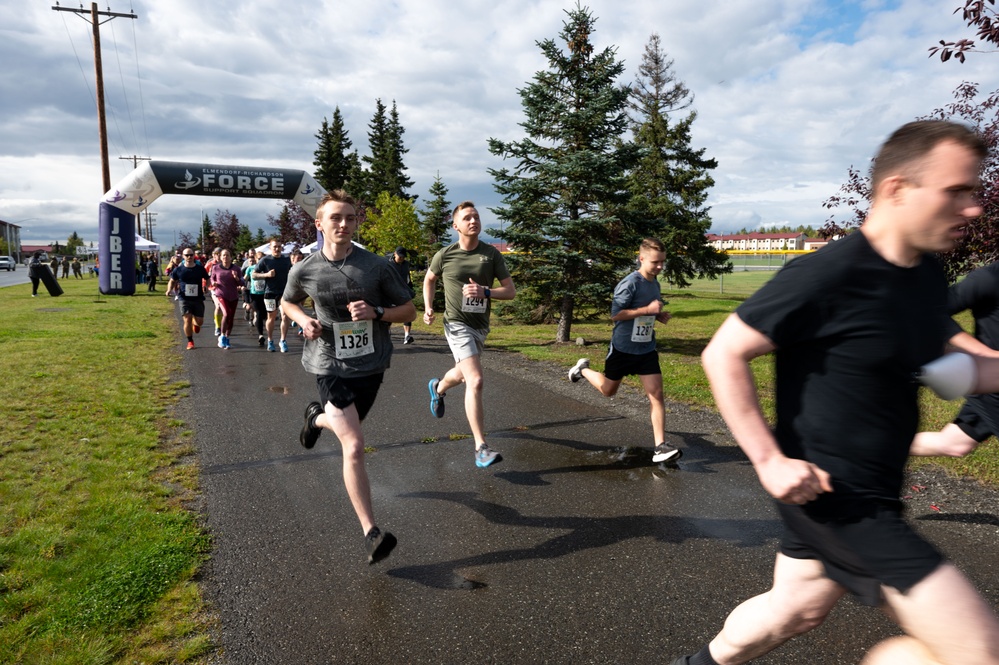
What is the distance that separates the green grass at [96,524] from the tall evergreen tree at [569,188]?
7.28 meters

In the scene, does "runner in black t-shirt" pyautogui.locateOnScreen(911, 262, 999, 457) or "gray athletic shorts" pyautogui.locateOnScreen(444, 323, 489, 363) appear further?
"gray athletic shorts" pyautogui.locateOnScreen(444, 323, 489, 363)

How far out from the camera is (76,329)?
14805mm

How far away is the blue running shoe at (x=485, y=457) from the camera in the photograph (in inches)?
200

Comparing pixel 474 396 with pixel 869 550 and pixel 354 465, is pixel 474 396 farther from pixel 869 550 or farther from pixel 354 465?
pixel 869 550

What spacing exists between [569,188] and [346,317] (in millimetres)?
9898

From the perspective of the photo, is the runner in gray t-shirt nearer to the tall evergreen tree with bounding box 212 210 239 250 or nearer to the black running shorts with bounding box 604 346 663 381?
the black running shorts with bounding box 604 346 663 381

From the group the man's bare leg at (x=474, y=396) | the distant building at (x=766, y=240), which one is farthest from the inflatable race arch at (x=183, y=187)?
the distant building at (x=766, y=240)

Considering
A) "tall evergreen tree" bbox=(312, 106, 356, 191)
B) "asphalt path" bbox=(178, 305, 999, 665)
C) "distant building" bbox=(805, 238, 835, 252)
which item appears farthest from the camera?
"tall evergreen tree" bbox=(312, 106, 356, 191)

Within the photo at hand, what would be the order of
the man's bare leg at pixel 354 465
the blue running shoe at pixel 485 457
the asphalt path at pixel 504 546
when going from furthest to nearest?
the blue running shoe at pixel 485 457 < the man's bare leg at pixel 354 465 < the asphalt path at pixel 504 546

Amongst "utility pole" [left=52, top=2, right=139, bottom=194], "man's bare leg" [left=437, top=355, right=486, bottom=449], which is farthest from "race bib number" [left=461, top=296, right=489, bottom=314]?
"utility pole" [left=52, top=2, right=139, bottom=194]

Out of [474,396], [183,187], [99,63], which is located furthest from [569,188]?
[99,63]

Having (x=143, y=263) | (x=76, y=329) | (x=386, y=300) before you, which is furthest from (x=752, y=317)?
(x=143, y=263)

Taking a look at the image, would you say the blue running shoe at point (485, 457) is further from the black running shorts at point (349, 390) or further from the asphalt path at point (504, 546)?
the black running shorts at point (349, 390)

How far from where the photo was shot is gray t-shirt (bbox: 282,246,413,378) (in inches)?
149
